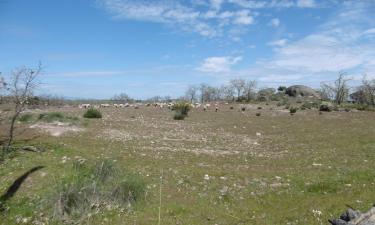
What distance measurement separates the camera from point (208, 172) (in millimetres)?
15211

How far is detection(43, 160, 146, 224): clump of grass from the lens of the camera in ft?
36.7

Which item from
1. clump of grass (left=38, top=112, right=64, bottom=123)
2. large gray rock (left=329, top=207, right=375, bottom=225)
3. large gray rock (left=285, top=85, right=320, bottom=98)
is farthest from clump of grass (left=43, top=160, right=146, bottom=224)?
large gray rock (left=285, top=85, right=320, bottom=98)

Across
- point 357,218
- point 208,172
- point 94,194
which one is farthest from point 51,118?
point 357,218

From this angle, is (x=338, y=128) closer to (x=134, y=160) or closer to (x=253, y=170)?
(x=253, y=170)

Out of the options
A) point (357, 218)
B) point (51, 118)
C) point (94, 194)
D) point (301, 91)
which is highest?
point (301, 91)

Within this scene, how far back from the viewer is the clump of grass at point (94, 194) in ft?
36.7

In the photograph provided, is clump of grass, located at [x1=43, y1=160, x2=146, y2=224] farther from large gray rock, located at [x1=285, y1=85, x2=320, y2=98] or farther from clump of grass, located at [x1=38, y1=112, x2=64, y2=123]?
large gray rock, located at [x1=285, y1=85, x2=320, y2=98]

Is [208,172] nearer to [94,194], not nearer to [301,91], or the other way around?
[94,194]

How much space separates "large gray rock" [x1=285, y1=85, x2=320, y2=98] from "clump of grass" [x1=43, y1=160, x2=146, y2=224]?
269ft

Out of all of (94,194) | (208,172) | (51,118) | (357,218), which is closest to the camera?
(357,218)

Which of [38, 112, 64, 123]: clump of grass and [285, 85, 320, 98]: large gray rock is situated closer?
[38, 112, 64, 123]: clump of grass

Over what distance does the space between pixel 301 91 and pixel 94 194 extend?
8472cm

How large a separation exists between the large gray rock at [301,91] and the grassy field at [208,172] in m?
65.1

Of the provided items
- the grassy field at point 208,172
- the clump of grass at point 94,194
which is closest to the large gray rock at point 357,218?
the grassy field at point 208,172
